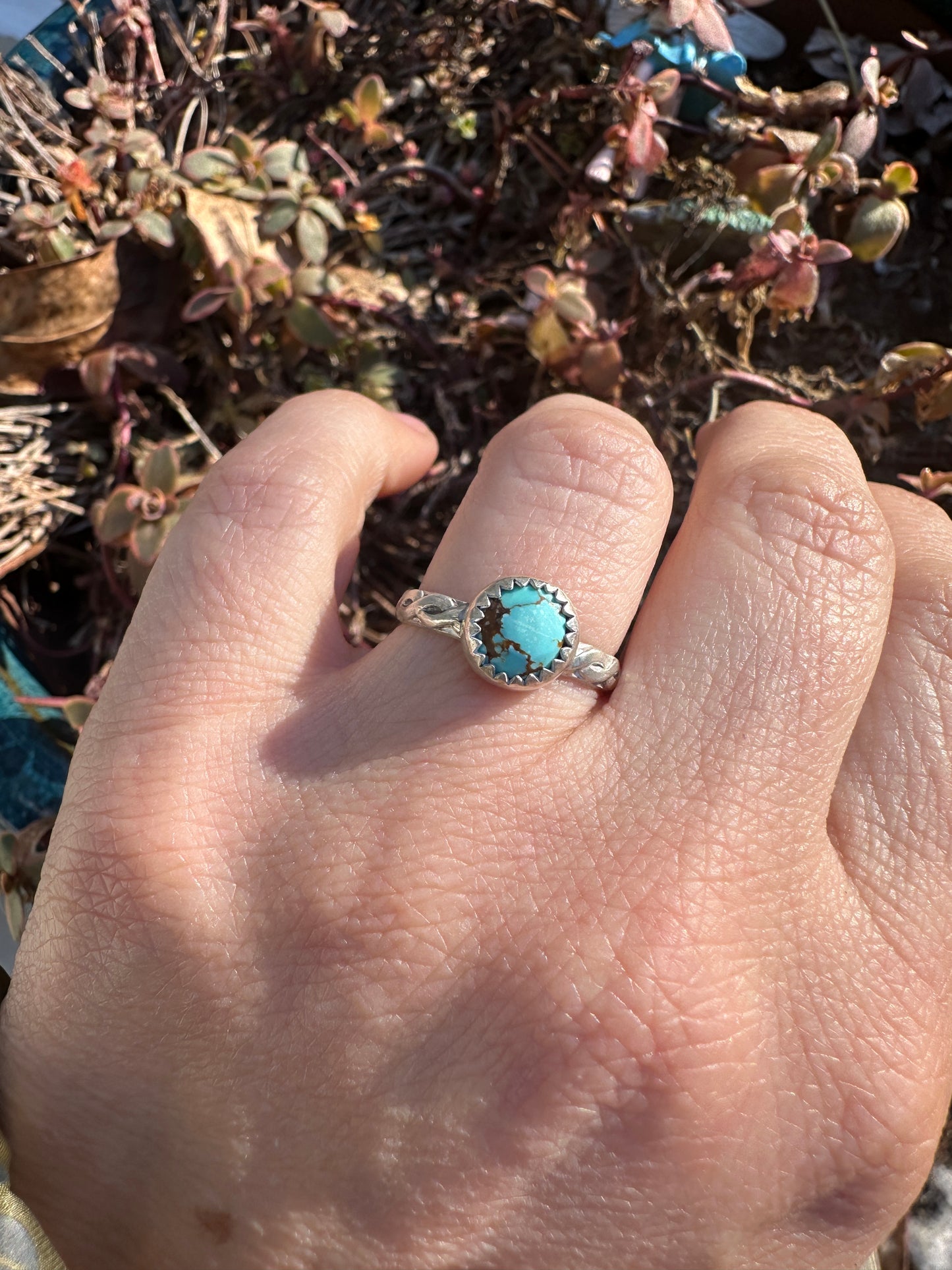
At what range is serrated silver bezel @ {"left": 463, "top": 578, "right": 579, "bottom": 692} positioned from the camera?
118 cm

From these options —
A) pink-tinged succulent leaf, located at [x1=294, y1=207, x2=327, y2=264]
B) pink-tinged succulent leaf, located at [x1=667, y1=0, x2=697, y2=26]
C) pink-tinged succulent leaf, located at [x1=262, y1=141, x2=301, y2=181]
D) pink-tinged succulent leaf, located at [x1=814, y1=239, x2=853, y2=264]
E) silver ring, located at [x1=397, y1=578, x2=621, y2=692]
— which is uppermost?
pink-tinged succulent leaf, located at [x1=667, y1=0, x2=697, y2=26]

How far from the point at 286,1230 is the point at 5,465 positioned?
143cm

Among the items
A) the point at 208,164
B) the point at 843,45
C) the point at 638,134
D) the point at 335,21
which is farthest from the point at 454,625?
the point at 843,45

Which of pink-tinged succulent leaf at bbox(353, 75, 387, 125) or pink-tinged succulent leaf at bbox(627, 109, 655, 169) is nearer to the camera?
pink-tinged succulent leaf at bbox(627, 109, 655, 169)

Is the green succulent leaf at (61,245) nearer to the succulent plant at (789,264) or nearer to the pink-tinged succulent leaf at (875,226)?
the succulent plant at (789,264)

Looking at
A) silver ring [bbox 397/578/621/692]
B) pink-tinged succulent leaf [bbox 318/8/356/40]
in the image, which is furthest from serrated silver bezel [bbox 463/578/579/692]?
pink-tinged succulent leaf [bbox 318/8/356/40]

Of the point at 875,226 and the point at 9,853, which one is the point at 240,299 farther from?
the point at 875,226

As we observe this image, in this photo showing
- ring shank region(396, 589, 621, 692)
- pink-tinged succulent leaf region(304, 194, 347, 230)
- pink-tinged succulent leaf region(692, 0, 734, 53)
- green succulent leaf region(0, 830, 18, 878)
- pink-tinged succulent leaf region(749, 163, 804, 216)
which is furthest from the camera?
pink-tinged succulent leaf region(304, 194, 347, 230)

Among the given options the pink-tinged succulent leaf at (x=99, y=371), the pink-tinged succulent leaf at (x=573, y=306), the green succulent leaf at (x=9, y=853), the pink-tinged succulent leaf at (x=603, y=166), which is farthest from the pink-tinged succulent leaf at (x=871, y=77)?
the green succulent leaf at (x=9, y=853)

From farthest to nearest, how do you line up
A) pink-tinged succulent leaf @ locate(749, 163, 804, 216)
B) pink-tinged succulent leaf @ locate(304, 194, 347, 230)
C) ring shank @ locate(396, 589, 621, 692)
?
pink-tinged succulent leaf @ locate(304, 194, 347, 230), pink-tinged succulent leaf @ locate(749, 163, 804, 216), ring shank @ locate(396, 589, 621, 692)

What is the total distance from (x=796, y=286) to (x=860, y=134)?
34 centimetres

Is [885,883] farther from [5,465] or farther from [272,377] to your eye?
[5,465]

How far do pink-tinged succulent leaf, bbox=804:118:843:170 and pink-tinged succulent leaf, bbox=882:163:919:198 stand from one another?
102 mm

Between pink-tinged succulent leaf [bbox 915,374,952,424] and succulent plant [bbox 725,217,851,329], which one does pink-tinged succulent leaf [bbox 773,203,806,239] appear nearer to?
succulent plant [bbox 725,217,851,329]
